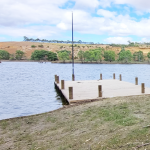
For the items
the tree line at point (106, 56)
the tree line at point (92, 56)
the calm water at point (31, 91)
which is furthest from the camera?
the tree line at point (92, 56)

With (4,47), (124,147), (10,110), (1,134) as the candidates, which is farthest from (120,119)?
(4,47)

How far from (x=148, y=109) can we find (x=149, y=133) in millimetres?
2675

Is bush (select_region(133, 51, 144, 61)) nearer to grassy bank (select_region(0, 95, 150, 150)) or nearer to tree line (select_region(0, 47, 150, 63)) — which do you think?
tree line (select_region(0, 47, 150, 63))

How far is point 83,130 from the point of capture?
5.84 metres

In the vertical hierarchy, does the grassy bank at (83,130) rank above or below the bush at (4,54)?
below

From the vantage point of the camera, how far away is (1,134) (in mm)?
6434

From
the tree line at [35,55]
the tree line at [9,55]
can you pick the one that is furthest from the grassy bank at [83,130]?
the tree line at [9,55]

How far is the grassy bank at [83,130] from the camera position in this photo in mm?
4578

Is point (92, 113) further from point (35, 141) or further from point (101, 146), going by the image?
point (101, 146)

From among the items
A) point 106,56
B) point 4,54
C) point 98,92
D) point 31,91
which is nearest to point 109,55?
point 106,56

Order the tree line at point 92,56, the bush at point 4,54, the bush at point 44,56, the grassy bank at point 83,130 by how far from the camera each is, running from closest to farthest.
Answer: the grassy bank at point 83,130 < the tree line at point 92,56 < the bush at point 44,56 < the bush at point 4,54

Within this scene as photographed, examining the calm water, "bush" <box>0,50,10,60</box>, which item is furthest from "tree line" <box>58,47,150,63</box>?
the calm water

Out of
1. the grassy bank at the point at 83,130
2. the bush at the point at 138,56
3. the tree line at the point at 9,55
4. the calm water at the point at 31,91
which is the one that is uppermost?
the tree line at the point at 9,55

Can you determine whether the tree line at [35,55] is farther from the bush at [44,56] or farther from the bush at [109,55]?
the bush at [109,55]
